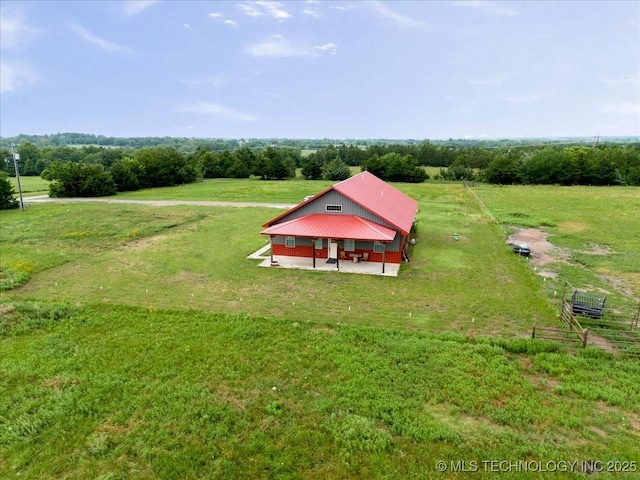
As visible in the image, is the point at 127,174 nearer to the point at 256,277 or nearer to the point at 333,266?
the point at 256,277

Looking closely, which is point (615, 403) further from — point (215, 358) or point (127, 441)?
point (127, 441)

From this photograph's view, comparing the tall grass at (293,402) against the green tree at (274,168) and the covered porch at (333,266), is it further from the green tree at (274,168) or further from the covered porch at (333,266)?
the green tree at (274,168)

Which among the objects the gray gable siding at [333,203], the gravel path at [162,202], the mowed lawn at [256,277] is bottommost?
the mowed lawn at [256,277]

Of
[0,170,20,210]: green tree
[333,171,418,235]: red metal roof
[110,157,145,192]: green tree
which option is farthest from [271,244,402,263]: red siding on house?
[110,157,145,192]: green tree

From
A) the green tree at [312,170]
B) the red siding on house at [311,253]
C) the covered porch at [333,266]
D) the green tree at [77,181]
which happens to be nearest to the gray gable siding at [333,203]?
the red siding on house at [311,253]

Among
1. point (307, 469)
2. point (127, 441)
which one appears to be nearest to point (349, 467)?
point (307, 469)

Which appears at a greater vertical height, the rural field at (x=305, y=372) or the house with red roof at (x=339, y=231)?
the house with red roof at (x=339, y=231)

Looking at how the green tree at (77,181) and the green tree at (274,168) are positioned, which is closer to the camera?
the green tree at (77,181)

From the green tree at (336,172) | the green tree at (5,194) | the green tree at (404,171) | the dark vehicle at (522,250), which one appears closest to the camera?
the dark vehicle at (522,250)
